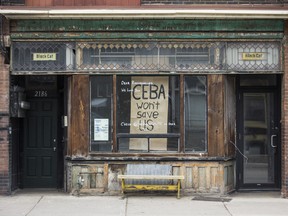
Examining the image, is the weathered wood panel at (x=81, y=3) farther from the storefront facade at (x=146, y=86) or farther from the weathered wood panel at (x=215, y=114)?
the weathered wood panel at (x=215, y=114)

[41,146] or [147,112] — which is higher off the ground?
[147,112]

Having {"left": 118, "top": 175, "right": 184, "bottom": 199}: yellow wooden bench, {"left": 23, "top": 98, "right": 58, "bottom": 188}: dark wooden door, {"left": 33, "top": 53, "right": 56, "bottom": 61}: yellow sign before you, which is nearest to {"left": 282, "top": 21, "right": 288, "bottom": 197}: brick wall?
{"left": 118, "top": 175, "right": 184, "bottom": 199}: yellow wooden bench

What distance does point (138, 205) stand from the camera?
1027 cm

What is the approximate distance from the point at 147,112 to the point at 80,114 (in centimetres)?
151

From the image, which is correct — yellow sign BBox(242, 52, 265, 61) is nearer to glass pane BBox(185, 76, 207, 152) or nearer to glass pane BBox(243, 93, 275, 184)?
glass pane BBox(185, 76, 207, 152)

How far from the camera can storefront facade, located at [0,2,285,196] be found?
36.5 ft

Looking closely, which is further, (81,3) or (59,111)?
(59,111)

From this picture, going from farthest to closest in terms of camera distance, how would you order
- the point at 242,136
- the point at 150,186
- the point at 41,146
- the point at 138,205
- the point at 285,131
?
1. the point at 41,146
2. the point at 242,136
3. the point at 285,131
4. the point at 150,186
5. the point at 138,205

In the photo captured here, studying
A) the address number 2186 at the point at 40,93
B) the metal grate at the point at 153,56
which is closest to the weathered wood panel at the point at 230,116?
the metal grate at the point at 153,56

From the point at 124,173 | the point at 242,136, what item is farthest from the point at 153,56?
the point at 242,136

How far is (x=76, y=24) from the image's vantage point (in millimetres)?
11125

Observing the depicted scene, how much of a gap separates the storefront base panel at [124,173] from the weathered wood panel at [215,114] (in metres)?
0.40

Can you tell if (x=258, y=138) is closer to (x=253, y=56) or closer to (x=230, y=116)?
(x=230, y=116)

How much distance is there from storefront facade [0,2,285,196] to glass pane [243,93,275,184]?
25.5 inches
